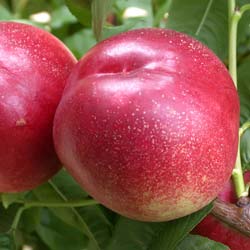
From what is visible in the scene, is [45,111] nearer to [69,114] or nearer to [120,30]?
[69,114]

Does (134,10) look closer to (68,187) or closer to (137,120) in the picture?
(68,187)

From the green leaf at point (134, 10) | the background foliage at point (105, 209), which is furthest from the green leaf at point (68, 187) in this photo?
the green leaf at point (134, 10)

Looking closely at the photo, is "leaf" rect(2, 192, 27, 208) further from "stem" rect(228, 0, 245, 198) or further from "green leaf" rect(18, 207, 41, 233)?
"stem" rect(228, 0, 245, 198)

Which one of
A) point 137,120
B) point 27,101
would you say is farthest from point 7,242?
point 137,120

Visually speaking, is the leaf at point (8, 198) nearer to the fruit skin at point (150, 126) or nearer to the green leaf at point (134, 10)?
the fruit skin at point (150, 126)

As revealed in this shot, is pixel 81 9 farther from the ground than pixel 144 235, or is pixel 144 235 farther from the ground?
pixel 81 9
